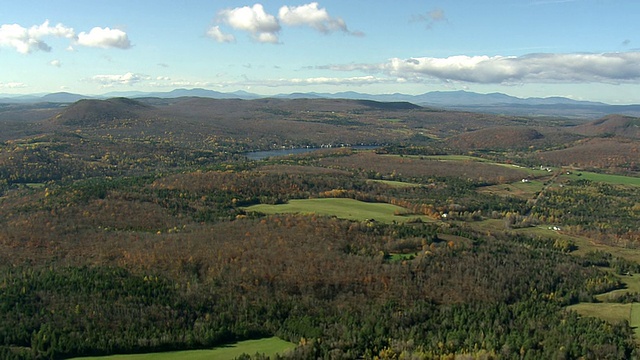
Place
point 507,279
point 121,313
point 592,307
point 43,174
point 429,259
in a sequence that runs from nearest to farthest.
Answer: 1. point 121,313
2. point 592,307
3. point 507,279
4. point 429,259
5. point 43,174

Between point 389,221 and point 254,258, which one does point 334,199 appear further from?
point 254,258

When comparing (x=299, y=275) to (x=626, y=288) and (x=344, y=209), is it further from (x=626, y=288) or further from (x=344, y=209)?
(x=626, y=288)

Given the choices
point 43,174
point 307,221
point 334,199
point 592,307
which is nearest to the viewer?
point 592,307

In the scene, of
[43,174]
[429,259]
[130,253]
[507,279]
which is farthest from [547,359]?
[43,174]

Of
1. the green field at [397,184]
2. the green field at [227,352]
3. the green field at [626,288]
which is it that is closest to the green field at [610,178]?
the green field at [397,184]

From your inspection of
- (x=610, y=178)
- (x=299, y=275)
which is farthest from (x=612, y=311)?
(x=610, y=178)

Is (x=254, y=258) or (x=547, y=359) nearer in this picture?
(x=547, y=359)
